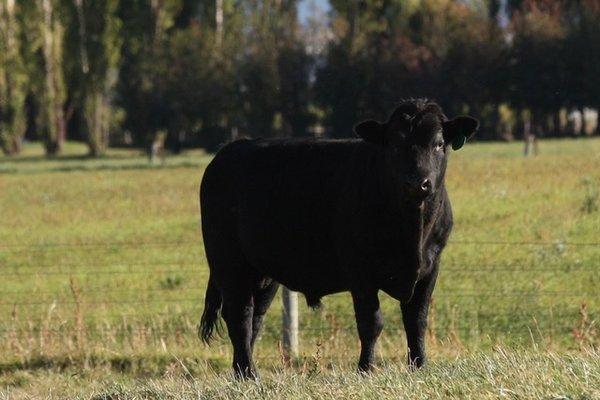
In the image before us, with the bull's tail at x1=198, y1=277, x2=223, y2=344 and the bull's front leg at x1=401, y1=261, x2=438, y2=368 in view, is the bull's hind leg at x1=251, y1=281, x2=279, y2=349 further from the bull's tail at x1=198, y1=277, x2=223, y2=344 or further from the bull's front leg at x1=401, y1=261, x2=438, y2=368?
the bull's front leg at x1=401, y1=261, x2=438, y2=368

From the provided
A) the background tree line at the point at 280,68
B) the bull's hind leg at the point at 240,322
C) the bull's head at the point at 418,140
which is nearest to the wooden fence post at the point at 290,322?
the bull's hind leg at the point at 240,322

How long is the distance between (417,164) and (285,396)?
1.86 m

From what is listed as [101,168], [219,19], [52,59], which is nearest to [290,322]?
[101,168]

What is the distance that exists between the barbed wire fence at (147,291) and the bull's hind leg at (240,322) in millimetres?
1598

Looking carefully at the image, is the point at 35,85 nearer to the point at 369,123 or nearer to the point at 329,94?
the point at 329,94

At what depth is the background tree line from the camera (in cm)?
5453

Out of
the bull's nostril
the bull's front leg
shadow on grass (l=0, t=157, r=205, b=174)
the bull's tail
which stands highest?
the bull's nostril

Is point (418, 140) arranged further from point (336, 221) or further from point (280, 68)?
point (280, 68)

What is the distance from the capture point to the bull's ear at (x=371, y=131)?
734 centimetres

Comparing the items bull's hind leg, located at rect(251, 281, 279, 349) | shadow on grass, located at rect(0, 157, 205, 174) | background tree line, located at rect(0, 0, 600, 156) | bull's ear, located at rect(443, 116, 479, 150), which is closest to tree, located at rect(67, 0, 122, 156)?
background tree line, located at rect(0, 0, 600, 156)

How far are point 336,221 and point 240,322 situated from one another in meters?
1.27

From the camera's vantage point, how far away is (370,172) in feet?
25.0

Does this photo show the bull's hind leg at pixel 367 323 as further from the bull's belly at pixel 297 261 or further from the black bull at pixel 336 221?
the bull's belly at pixel 297 261

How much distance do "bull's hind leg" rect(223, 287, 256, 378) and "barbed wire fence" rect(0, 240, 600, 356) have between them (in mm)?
1598
